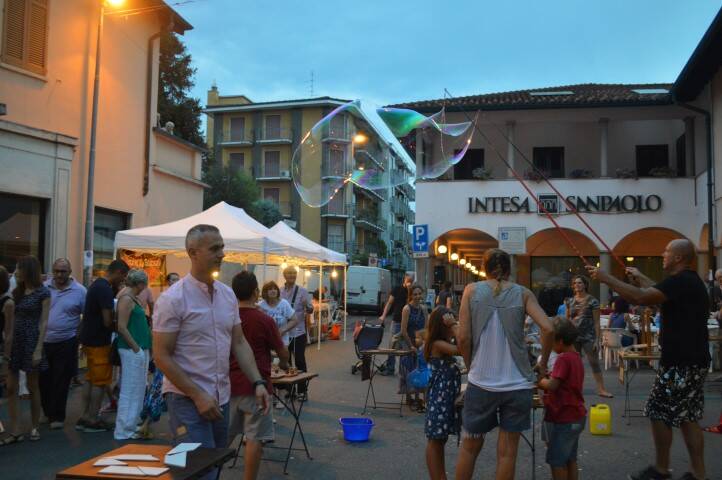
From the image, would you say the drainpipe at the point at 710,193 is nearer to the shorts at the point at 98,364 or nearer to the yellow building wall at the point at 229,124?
the shorts at the point at 98,364

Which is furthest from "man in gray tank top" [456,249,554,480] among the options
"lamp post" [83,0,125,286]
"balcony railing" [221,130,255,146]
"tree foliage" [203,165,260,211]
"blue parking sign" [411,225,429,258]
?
"balcony railing" [221,130,255,146]

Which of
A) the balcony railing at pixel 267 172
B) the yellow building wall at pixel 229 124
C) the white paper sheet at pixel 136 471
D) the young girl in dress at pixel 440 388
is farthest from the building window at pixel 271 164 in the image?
the white paper sheet at pixel 136 471

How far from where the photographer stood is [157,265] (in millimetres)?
16797

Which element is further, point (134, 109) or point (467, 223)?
point (467, 223)

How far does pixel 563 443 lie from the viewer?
5184 mm

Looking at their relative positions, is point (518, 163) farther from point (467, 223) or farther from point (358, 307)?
point (358, 307)

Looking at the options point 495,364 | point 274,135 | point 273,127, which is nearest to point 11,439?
point 495,364

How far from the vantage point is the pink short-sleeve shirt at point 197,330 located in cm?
372

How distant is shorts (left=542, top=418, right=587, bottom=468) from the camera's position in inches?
204

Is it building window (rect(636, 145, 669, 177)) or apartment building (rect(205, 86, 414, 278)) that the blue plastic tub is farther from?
apartment building (rect(205, 86, 414, 278))

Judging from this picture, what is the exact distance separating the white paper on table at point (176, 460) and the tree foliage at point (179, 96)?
2987 cm

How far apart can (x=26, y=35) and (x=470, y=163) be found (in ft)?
51.9

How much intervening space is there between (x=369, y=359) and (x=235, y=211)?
265 inches

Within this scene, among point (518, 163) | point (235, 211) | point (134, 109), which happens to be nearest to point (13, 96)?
point (134, 109)
